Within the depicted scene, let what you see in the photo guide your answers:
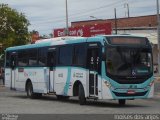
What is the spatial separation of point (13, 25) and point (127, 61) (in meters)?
45.0

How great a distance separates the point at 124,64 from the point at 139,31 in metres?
63.8

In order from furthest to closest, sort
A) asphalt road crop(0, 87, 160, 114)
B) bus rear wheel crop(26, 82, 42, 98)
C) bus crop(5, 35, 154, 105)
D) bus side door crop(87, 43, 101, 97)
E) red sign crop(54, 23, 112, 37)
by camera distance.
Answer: red sign crop(54, 23, 112, 37) → bus rear wheel crop(26, 82, 42, 98) → bus side door crop(87, 43, 101, 97) → bus crop(5, 35, 154, 105) → asphalt road crop(0, 87, 160, 114)

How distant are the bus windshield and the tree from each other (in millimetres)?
42777

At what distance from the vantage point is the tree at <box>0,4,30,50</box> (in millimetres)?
65375

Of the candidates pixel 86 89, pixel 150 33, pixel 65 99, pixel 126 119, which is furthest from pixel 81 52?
pixel 150 33

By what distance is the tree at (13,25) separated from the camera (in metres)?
65.4

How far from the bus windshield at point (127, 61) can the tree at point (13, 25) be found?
42.8 m

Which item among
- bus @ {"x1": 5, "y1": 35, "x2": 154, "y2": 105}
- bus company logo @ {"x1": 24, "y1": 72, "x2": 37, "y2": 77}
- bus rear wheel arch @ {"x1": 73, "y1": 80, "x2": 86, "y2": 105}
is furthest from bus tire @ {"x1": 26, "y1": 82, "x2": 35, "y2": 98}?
bus rear wheel arch @ {"x1": 73, "y1": 80, "x2": 86, "y2": 105}

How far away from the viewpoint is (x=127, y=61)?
22484mm

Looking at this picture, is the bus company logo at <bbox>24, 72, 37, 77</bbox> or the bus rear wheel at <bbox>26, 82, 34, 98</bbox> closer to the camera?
the bus company logo at <bbox>24, 72, 37, 77</bbox>

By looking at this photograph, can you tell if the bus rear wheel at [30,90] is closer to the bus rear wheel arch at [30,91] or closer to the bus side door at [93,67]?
the bus rear wheel arch at [30,91]

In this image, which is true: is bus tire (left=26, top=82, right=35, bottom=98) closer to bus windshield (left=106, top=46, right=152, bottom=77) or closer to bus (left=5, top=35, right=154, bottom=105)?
bus (left=5, top=35, right=154, bottom=105)

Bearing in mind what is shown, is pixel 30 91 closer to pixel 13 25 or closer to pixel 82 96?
pixel 82 96

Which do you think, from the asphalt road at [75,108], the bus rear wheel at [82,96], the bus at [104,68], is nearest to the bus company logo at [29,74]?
the bus at [104,68]
